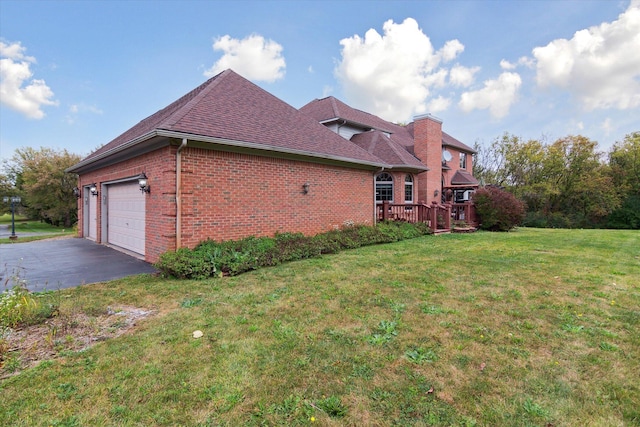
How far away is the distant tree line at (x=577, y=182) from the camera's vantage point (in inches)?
1168

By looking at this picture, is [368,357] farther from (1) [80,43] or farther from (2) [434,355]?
(1) [80,43]

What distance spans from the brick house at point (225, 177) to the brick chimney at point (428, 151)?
5717 millimetres

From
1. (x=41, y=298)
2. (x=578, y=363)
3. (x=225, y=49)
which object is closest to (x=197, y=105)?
(x=41, y=298)

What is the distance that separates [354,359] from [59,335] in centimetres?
354

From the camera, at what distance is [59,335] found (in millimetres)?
3604

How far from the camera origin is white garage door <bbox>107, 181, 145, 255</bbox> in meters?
8.97

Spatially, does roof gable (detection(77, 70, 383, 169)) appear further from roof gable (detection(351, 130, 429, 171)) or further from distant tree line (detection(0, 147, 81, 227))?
distant tree line (detection(0, 147, 81, 227))

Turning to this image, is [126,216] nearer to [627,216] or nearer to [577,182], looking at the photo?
[577,182]

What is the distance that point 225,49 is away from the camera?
46.9 ft

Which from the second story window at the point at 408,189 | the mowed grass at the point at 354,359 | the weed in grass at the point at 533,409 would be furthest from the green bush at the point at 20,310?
the second story window at the point at 408,189

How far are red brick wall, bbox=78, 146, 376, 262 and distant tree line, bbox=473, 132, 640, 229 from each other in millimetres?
26617

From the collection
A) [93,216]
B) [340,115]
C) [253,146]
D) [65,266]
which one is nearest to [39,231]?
[93,216]

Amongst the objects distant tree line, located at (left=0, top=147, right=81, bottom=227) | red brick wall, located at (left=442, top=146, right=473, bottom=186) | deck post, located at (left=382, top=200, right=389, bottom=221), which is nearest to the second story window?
deck post, located at (left=382, top=200, right=389, bottom=221)

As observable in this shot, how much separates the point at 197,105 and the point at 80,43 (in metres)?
9.93
